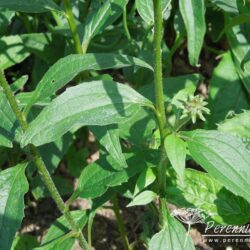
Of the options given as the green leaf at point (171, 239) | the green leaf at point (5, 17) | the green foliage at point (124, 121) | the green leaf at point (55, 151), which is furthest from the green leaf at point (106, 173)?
the green leaf at point (5, 17)

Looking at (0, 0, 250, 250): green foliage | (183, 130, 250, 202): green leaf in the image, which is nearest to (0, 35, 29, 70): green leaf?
(0, 0, 250, 250): green foliage

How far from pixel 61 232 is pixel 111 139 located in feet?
1.72

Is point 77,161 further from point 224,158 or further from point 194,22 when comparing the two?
point 194,22

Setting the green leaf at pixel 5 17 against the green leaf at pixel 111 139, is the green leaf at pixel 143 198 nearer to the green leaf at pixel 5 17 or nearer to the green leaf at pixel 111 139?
the green leaf at pixel 111 139

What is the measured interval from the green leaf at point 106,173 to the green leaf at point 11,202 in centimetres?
25

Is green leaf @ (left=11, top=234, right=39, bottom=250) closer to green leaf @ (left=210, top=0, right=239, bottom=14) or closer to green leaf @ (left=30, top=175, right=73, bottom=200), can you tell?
green leaf @ (left=30, top=175, right=73, bottom=200)

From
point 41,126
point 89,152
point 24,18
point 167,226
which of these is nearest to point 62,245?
point 167,226

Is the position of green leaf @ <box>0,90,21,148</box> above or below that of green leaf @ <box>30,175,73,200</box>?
above

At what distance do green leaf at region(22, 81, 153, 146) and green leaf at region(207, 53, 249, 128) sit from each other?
106 cm

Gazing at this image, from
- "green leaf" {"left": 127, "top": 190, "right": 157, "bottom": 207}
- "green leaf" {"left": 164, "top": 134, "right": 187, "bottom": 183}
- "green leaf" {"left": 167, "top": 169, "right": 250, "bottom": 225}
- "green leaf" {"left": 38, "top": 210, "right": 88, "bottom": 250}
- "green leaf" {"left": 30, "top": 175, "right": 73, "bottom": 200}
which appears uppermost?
"green leaf" {"left": 164, "top": 134, "right": 187, "bottom": 183}

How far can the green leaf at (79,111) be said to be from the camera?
155 cm

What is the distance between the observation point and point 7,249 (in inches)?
70.9

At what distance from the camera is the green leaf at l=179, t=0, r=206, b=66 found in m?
1.44

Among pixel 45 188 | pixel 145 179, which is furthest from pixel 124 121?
pixel 45 188
